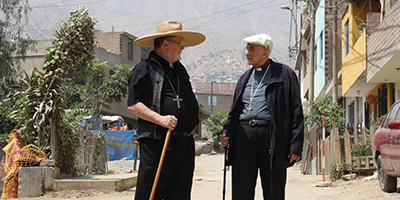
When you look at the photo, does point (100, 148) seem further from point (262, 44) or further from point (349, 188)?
point (262, 44)

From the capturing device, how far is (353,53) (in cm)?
1686

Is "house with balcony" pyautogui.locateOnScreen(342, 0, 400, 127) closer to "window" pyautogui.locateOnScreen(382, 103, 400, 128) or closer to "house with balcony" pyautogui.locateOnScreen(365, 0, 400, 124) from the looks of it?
"house with balcony" pyautogui.locateOnScreen(365, 0, 400, 124)

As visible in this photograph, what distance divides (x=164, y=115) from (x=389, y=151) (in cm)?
533

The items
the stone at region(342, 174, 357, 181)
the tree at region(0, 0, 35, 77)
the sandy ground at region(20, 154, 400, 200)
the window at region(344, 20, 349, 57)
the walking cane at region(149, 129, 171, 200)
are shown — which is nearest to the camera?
the walking cane at region(149, 129, 171, 200)

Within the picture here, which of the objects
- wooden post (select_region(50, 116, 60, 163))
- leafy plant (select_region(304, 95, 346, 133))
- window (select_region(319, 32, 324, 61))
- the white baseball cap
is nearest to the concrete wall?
wooden post (select_region(50, 116, 60, 163))

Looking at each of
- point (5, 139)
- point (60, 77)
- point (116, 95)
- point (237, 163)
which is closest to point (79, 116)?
point (5, 139)

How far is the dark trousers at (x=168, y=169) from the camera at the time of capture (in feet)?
14.1

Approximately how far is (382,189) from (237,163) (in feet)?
17.1

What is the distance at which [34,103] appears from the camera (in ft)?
33.9

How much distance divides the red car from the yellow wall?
6.64m

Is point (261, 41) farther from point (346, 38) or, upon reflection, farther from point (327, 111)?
point (346, 38)

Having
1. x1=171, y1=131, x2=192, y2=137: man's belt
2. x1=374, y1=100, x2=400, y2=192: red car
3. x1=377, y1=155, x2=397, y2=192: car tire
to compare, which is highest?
x1=171, y1=131, x2=192, y2=137: man's belt

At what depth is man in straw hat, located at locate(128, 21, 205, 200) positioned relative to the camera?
429 cm

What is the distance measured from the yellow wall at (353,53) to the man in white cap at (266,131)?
36.3ft
